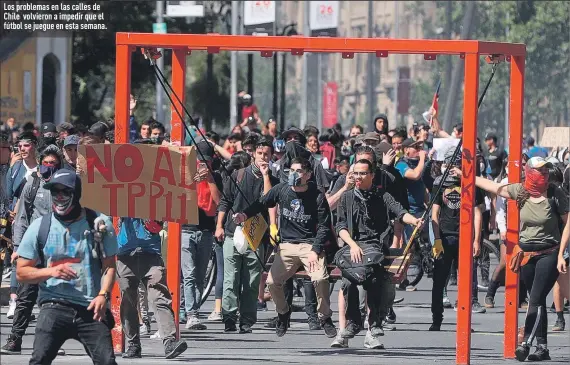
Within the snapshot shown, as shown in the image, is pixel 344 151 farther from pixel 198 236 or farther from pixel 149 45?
pixel 149 45

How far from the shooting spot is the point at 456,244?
1586cm

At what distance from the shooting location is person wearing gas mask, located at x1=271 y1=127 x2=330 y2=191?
14.2 meters

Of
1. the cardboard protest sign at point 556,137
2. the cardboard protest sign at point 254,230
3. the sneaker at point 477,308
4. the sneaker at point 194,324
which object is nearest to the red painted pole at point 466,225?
the cardboard protest sign at point 254,230

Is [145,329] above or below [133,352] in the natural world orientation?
below

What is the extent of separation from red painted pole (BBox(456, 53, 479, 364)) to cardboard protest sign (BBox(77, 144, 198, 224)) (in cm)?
218

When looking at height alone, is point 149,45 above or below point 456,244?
above

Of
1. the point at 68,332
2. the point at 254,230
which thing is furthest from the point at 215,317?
the point at 68,332

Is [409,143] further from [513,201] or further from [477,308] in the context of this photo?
[513,201]

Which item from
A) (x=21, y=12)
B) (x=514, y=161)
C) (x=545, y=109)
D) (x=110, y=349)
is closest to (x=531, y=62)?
(x=545, y=109)

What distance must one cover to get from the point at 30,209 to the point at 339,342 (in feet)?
9.70

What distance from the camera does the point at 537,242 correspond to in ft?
42.9

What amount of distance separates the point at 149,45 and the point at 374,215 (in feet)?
8.16

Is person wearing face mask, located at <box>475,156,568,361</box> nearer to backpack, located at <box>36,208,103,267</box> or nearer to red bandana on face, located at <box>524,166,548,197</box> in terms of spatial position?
red bandana on face, located at <box>524,166,548,197</box>

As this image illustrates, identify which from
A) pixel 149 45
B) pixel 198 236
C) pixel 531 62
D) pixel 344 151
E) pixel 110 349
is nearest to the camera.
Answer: pixel 110 349
